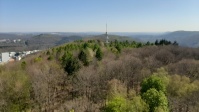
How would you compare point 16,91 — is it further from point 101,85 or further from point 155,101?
point 155,101

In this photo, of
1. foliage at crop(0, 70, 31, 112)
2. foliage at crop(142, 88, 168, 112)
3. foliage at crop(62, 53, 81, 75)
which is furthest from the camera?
foliage at crop(62, 53, 81, 75)

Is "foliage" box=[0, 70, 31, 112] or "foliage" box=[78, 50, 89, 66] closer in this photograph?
"foliage" box=[0, 70, 31, 112]

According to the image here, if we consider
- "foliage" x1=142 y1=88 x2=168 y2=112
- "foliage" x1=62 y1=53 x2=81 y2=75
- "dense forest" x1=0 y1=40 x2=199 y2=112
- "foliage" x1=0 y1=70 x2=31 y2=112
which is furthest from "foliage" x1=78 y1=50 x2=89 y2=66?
"foliage" x1=142 y1=88 x2=168 y2=112

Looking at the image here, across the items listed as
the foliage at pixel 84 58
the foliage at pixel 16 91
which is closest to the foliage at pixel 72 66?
the foliage at pixel 84 58

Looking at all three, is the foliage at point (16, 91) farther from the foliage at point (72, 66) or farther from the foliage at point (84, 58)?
the foliage at point (84, 58)

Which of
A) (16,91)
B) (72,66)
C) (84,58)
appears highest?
(84,58)

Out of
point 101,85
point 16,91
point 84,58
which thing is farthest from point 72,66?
point 16,91

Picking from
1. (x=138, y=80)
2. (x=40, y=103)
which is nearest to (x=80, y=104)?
(x=40, y=103)

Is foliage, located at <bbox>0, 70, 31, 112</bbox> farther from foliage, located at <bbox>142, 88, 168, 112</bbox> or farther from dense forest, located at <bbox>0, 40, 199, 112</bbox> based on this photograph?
foliage, located at <bbox>142, 88, 168, 112</bbox>

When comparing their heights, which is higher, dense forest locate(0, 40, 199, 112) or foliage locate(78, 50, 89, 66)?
foliage locate(78, 50, 89, 66)
